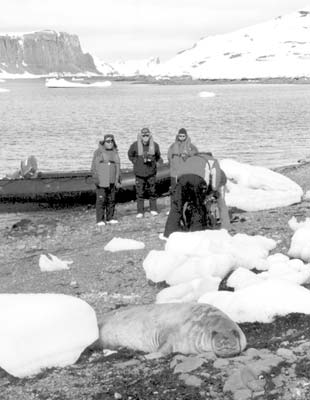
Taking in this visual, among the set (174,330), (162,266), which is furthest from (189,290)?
(174,330)

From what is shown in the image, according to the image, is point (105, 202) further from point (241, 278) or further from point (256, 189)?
point (241, 278)

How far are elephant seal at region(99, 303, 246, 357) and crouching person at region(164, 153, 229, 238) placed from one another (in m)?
3.54

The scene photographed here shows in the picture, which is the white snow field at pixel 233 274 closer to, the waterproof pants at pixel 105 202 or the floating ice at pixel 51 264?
the floating ice at pixel 51 264

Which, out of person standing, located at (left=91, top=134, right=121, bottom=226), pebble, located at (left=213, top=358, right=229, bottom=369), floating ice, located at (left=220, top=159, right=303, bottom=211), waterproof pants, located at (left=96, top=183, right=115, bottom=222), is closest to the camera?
pebble, located at (left=213, top=358, right=229, bottom=369)

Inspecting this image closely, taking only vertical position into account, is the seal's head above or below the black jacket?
below

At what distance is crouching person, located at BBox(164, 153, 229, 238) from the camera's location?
10.2 metres

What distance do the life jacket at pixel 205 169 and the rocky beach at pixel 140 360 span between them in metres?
1.31

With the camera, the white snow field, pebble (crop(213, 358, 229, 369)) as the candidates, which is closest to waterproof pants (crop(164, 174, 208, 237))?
the white snow field

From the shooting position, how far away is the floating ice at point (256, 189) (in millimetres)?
14062

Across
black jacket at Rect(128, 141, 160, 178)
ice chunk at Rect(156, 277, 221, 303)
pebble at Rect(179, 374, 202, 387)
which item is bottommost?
ice chunk at Rect(156, 277, 221, 303)

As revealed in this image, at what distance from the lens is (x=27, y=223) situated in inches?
642

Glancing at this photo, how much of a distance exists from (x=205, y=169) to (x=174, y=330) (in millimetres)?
4300

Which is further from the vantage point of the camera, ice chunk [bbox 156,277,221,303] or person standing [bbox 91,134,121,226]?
person standing [bbox 91,134,121,226]

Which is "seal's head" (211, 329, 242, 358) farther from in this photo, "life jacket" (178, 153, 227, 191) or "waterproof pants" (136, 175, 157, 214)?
"waterproof pants" (136, 175, 157, 214)
